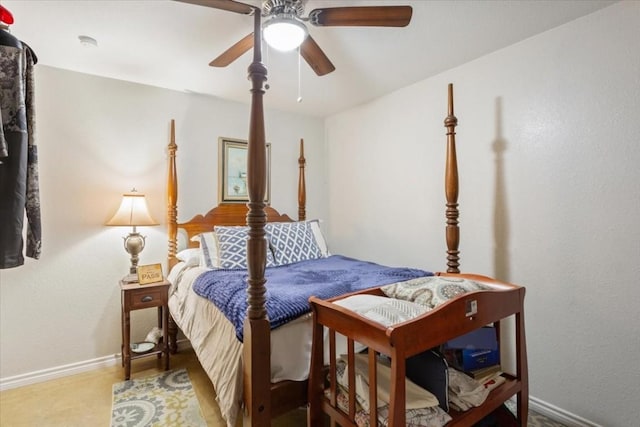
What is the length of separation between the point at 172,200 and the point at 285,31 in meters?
1.76

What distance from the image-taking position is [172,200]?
2.66 meters

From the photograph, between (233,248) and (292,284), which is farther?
(233,248)

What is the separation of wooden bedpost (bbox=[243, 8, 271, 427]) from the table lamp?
A: 1524 millimetres

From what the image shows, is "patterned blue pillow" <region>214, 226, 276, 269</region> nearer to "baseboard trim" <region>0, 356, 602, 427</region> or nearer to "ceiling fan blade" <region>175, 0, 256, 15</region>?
"baseboard trim" <region>0, 356, 602, 427</region>

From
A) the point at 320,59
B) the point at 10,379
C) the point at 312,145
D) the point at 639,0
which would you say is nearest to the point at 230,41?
the point at 320,59

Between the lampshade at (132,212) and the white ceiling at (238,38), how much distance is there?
962 millimetres

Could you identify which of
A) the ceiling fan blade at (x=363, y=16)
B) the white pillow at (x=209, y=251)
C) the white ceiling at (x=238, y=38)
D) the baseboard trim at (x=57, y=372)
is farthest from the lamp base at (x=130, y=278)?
the ceiling fan blade at (x=363, y=16)

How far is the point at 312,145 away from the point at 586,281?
2.71m

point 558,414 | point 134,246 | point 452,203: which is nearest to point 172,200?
point 134,246

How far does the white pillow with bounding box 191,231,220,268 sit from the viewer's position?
2.32 meters

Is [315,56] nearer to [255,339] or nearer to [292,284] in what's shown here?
[292,284]

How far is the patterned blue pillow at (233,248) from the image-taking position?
90.3 inches

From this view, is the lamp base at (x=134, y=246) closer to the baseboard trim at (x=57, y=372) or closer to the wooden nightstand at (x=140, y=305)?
the wooden nightstand at (x=140, y=305)

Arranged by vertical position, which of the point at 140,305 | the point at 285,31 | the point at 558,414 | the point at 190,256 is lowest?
the point at 558,414
